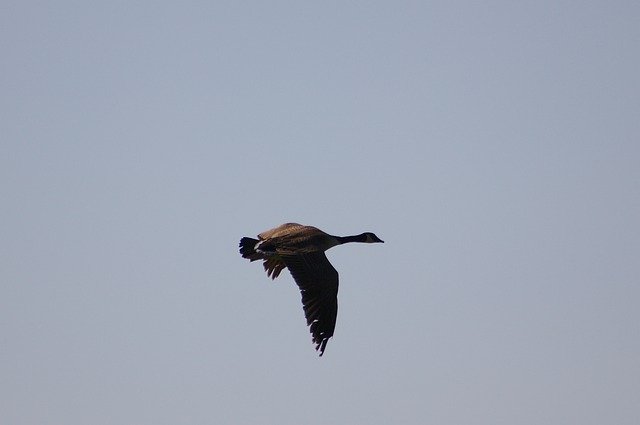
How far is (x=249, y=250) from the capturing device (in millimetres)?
63812

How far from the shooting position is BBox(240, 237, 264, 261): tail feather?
209 ft

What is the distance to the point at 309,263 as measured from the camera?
63.3 m

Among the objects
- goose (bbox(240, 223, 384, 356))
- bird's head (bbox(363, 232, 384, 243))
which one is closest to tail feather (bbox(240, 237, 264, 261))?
goose (bbox(240, 223, 384, 356))

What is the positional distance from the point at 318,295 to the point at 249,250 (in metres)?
2.47

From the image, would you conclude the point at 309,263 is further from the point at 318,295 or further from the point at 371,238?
the point at 371,238

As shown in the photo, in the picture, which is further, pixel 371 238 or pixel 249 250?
pixel 371 238

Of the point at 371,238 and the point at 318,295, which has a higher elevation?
the point at 371,238

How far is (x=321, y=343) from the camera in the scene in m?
62.6

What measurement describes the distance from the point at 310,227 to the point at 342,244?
1.78 m

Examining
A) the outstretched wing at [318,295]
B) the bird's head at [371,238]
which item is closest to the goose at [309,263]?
the outstretched wing at [318,295]

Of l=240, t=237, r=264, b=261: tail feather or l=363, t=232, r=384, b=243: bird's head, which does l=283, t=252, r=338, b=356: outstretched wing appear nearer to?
l=240, t=237, r=264, b=261: tail feather

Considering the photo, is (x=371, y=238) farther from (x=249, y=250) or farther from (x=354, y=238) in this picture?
(x=249, y=250)

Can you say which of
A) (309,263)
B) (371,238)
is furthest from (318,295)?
(371,238)

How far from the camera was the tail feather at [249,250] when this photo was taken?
63812 mm
